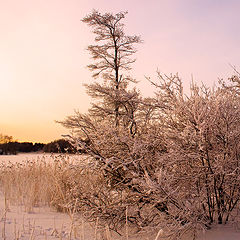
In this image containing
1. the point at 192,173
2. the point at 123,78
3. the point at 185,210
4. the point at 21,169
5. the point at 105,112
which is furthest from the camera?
the point at 123,78

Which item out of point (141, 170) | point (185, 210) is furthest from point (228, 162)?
point (141, 170)

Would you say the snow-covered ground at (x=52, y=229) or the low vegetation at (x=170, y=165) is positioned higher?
the low vegetation at (x=170, y=165)

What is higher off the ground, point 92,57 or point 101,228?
point 92,57

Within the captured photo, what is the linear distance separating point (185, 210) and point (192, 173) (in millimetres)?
440

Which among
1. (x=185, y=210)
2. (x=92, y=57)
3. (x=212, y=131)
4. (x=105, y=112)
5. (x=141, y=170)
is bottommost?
(x=185, y=210)

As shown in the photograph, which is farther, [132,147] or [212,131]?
[132,147]

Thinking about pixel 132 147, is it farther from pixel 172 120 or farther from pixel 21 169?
pixel 21 169

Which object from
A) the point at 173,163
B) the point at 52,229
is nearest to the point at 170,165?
the point at 173,163

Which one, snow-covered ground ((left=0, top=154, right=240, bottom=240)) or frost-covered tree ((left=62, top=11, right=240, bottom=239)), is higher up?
frost-covered tree ((left=62, top=11, right=240, bottom=239))

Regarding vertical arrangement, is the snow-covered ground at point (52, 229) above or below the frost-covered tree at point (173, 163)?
below

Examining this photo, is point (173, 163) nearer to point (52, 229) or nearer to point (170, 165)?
point (170, 165)

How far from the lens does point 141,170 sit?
136 inches

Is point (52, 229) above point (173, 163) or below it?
below

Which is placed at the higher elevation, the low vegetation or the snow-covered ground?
the low vegetation
